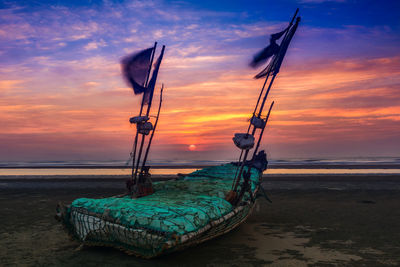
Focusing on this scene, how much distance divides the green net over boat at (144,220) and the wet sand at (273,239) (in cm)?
60

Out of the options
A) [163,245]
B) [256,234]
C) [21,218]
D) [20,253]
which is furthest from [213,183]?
[21,218]

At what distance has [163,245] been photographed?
701 cm

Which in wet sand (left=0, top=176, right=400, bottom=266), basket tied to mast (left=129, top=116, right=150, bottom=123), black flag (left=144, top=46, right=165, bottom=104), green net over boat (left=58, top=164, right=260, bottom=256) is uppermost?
black flag (left=144, top=46, right=165, bottom=104)

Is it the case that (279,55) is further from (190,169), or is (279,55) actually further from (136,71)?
(190,169)

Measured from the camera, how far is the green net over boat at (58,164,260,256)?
7.29m

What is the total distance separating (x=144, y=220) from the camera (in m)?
7.50

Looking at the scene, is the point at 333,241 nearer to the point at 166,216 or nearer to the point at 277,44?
the point at 166,216

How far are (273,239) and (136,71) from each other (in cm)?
836

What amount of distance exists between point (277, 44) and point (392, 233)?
7.24 m

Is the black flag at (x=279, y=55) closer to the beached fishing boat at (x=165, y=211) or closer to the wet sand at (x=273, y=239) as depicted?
the beached fishing boat at (x=165, y=211)

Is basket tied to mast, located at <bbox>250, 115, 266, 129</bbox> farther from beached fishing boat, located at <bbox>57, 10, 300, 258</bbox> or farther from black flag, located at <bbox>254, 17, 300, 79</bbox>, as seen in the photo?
black flag, located at <bbox>254, 17, 300, 79</bbox>

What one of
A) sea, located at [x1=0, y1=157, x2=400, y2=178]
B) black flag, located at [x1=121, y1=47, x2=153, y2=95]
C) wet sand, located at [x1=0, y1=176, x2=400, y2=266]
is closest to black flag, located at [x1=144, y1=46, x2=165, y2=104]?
black flag, located at [x1=121, y1=47, x2=153, y2=95]

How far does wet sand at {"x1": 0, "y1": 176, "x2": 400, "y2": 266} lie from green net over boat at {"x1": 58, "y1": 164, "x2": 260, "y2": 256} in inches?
23.6

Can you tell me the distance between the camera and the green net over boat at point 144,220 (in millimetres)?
7293
